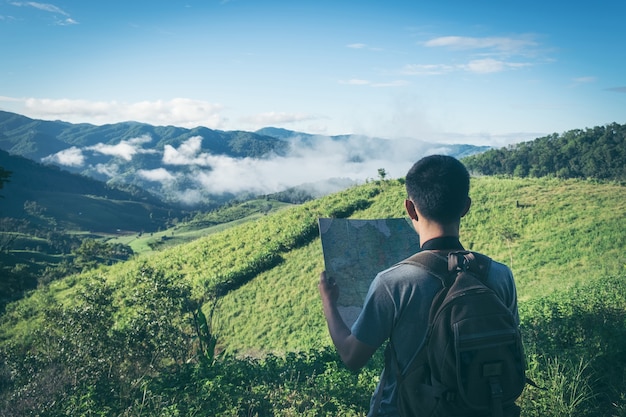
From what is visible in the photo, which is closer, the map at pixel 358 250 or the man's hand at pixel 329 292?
the man's hand at pixel 329 292

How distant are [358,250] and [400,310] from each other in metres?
2.30

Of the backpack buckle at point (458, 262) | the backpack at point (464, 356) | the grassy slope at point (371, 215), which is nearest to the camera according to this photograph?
the backpack at point (464, 356)

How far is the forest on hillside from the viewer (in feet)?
171

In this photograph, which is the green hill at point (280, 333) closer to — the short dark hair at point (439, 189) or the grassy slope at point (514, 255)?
the grassy slope at point (514, 255)

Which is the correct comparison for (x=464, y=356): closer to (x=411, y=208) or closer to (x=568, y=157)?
(x=411, y=208)

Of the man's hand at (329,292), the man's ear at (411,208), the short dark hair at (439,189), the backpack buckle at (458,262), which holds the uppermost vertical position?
the short dark hair at (439,189)

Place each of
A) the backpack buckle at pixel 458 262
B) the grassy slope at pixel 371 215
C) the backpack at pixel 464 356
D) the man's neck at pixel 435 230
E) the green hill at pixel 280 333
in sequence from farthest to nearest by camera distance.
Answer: the grassy slope at pixel 371 215 → the green hill at pixel 280 333 → the man's neck at pixel 435 230 → the backpack buckle at pixel 458 262 → the backpack at pixel 464 356

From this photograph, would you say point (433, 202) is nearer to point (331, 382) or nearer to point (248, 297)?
point (331, 382)

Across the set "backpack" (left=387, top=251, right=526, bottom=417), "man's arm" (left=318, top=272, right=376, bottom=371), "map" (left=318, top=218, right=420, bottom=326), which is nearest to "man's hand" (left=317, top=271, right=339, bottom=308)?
"man's arm" (left=318, top=272, right=376, bottom=371)

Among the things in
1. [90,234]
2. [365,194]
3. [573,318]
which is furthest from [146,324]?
[90,234]

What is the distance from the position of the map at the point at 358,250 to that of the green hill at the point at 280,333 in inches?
84.4

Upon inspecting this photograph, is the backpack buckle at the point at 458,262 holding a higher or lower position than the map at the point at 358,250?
higher

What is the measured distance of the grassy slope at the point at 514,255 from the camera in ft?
54.3

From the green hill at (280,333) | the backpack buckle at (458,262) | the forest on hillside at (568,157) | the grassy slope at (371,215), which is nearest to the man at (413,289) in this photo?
the backpack buckle at (458,262)
